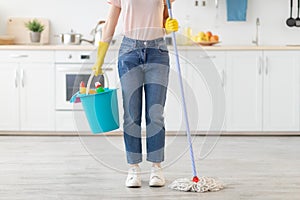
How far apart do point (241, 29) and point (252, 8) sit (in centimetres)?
24

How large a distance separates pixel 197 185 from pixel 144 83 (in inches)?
25.7

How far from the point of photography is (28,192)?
3852mm

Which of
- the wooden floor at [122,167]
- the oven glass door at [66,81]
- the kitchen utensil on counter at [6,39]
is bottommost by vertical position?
the wooden floor at [122,167]

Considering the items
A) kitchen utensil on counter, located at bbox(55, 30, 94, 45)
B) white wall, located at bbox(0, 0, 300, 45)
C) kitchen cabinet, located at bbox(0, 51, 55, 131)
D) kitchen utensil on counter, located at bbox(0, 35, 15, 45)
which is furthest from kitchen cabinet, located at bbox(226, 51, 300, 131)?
kitchen utensil on counter, located at bbox(0, 35, 15, 45)

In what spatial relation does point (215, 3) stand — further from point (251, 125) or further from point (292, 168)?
point (292, 168)

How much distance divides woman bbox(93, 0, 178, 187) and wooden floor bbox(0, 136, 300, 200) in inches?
10.8

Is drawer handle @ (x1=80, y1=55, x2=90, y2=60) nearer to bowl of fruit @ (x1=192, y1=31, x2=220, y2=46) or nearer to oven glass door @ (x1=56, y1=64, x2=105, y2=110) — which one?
oven glass door @ (x1=56, y1=64, x2=105, y2=110)

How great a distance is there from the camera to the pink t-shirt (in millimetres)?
3768

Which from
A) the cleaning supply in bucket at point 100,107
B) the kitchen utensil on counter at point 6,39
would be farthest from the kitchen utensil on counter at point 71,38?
the cleaning supply in bucket at point 100,107

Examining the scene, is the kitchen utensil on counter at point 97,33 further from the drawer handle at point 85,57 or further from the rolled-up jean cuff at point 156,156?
the rolled-up jean cuff at point 156,156

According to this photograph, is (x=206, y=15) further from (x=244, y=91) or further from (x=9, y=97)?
(x=9, y=97)

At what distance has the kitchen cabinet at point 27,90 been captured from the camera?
250 inches

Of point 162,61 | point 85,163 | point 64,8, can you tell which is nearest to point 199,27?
point 64,8

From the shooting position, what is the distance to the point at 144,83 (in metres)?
3.90
